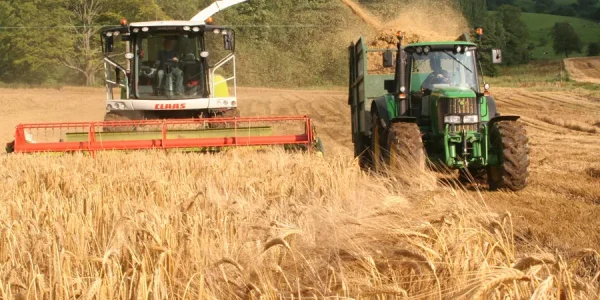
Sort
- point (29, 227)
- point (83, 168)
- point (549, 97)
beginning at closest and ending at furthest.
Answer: point (29, 227)
point (83, 168)
point (549, 97)

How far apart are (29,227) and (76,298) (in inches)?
55.4

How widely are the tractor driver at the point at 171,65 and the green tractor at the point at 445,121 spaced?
341cm

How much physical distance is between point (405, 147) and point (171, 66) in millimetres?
5547

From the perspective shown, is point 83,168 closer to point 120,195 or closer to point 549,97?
point 120,195

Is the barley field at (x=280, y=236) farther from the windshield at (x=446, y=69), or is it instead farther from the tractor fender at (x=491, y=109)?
the windshield at (x=446, y=69)

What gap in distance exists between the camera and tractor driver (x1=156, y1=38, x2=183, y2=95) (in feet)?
40.7

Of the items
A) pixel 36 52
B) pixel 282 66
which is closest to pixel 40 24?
pixel 36 52

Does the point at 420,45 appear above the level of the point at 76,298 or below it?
above

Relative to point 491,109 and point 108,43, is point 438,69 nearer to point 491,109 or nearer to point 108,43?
point 491,109

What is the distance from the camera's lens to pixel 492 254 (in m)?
2.86

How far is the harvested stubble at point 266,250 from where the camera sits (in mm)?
2512

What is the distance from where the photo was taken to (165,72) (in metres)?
12.4

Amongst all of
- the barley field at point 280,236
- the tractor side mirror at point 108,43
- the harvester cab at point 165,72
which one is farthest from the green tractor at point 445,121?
the tractor side mirror at point 108,43

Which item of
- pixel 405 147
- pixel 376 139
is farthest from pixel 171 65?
pixel 405 147
